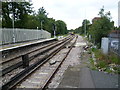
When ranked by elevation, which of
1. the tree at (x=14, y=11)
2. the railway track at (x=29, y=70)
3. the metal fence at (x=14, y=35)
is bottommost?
the railway track at (x=29, y=70)

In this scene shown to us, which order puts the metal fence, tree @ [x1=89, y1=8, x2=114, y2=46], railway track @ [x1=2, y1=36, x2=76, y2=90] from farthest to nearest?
the metal fence
tree @ [x1=89, y1=8, x2=114, y2=46]
railway track @ [x1=2, y1=36, x2=76, y2=90]

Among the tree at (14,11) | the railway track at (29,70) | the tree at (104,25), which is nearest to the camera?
the railway track at (29,70)

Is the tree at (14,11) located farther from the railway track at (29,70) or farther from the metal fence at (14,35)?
the railway track at (29,70)

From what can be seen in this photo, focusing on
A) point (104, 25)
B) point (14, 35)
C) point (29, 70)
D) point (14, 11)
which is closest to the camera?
point (29, 70)

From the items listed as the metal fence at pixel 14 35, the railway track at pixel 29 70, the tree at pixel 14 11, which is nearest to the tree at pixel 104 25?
the railway track at pixel 29 70

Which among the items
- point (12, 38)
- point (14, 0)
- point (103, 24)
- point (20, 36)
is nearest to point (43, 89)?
point (103, 24)

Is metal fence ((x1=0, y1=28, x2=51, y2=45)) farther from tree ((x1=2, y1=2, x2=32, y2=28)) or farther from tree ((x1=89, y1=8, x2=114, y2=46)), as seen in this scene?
tree ((x1=89, y1=8, x2=114, y2=46))

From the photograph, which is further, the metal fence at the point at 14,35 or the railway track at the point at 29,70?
the metal fence at the point at 14,35

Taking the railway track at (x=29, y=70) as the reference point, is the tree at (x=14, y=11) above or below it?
above

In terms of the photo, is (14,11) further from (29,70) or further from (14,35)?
(29,70)

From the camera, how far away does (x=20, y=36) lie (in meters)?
26.5

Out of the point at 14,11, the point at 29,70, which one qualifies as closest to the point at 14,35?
the point at 14,11

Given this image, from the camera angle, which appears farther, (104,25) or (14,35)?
(14,35)

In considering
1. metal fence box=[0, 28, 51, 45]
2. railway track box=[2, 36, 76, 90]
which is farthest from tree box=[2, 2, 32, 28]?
railway track box=[2, 36, 76, 90]
